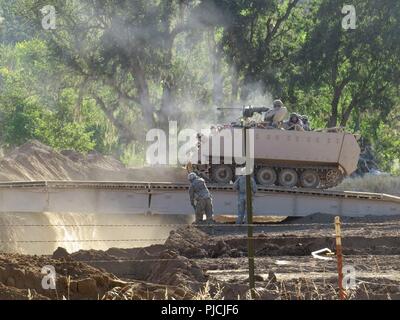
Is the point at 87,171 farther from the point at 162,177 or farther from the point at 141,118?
the point at 141,118

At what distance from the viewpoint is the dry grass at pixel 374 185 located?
50.3 metres

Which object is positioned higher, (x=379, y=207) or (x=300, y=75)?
(x=300, y=75)

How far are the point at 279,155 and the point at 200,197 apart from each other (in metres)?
6.82

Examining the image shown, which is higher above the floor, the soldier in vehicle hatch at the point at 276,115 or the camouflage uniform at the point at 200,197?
the soldier in vehicle hatch at the point at 276,115

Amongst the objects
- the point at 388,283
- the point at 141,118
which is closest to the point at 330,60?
the point at 141,118

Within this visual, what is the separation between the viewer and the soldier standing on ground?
102ft

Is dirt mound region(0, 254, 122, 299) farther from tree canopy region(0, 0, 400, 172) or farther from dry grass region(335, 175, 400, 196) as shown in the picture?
→ tree canopy region(0, 0, 400, 172)

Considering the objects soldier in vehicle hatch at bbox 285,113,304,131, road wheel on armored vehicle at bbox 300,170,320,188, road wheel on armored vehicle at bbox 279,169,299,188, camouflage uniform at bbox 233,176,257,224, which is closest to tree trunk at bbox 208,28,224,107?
soldier in vehicle hatch at bbox 285,113,304,131

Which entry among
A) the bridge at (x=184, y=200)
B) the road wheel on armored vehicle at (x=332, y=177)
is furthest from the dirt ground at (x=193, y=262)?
the road wheel on armored vehicle at (x=332, y=177)

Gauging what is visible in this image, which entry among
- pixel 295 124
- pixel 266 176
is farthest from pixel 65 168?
pixel 295 124

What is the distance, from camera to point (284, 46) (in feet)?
190

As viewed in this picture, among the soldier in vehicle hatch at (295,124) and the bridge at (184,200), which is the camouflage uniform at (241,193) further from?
the soldier in vehicle hatch at (295,124)

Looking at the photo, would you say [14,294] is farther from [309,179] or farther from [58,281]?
[309,179]

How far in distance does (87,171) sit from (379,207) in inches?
548
